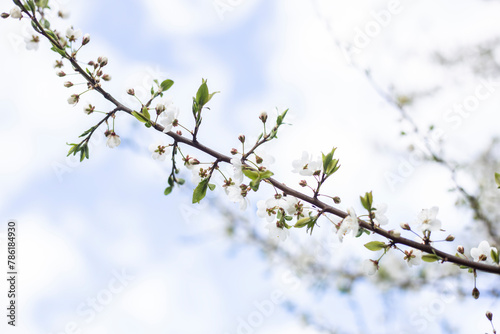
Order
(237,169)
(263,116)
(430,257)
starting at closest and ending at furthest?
(430,257) < (237,169) < (263,116)

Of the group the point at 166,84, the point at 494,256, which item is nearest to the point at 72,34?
the point at 166,84

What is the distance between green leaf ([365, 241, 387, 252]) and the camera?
1266 mm

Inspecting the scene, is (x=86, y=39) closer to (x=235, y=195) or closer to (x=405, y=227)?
(x=235, y=195)

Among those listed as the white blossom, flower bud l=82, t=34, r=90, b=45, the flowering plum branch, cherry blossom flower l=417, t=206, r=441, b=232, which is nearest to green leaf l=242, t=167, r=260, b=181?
the flowering plum branch

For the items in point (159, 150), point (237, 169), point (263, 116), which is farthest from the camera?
point (159, 150)

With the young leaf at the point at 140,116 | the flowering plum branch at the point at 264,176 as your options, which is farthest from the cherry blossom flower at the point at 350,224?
the young leaf at the point at 140,116

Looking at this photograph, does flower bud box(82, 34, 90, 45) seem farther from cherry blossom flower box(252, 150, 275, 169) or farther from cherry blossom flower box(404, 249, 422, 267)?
cherry blossom flower box(404, 249, 422, 267)

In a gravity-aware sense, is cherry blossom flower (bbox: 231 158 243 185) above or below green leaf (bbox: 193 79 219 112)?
below

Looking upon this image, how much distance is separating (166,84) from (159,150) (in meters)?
0.25

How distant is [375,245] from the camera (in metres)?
1.27

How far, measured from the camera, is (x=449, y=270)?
12.4ft

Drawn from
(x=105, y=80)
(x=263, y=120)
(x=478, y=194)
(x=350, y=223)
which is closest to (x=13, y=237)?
(x=105, y=80)

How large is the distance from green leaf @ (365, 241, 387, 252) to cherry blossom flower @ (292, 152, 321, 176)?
11.4 inches

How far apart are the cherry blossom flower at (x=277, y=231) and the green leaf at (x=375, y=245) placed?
308mm
